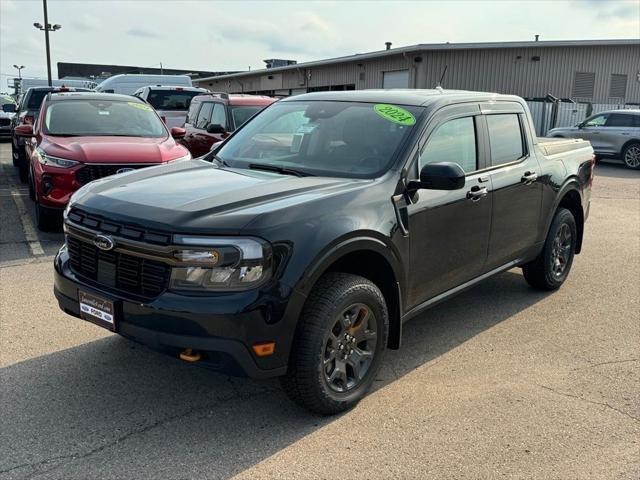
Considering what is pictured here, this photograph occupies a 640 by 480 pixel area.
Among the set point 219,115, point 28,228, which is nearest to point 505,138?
point 28,228

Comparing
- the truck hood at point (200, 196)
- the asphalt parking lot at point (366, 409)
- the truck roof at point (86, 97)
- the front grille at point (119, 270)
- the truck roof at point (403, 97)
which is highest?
the truck roof at point (403, 97)

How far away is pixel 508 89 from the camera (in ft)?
90.1

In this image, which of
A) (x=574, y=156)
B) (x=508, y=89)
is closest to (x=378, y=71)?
(x=508, y=89)

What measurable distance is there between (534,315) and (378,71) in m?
25.3

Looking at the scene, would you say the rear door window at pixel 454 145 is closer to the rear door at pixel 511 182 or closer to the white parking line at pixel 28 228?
the rear door at pixel 511 182

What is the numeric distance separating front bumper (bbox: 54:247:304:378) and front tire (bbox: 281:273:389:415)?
0.11m

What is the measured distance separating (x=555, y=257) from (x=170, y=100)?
12.0 metres

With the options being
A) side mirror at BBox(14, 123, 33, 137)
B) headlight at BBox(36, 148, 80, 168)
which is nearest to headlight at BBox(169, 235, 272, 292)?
headlight at BBox(36, 148, 80, 168)

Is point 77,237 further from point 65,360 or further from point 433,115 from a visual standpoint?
point 433,115

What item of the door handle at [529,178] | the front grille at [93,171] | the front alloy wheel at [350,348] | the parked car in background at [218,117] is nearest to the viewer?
the front alloy wheel at [350,348]

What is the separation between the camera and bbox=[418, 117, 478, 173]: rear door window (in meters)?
4.05

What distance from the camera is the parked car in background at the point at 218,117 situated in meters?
10.8

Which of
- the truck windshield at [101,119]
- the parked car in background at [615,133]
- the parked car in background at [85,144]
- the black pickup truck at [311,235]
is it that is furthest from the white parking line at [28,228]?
the parked car in background at [615,133]

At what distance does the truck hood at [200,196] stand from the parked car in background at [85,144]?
3.46 meters
